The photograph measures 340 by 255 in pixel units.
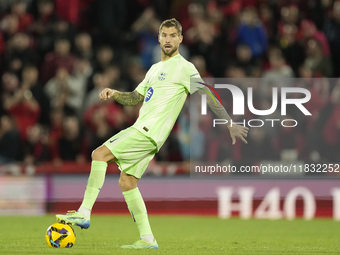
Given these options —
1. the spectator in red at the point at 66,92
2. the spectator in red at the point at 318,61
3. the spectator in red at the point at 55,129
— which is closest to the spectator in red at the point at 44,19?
the spectator in red at the point at 66,92

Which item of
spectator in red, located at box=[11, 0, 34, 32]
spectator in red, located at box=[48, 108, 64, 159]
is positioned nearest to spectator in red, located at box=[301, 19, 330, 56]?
spectator in red, located at box=[48, 108, 64, 159]

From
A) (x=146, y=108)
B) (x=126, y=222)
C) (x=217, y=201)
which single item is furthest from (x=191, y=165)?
(x=146, y=108)

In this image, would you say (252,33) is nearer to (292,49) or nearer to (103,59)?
(292,49)

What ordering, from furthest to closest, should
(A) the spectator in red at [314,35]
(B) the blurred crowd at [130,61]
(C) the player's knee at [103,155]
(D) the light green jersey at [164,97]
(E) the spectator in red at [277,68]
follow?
1. (A) the spectator in red at [314,35]
2. (E) the spectator in red at [277,68]
3. (B) the blurred crowd at [130,61]
4. (D) the light green jersey at [164,97]
5. (C) the player's knee at [103,155]

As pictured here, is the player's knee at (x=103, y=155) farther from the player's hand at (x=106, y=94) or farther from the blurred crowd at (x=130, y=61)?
the blurred crowd at (x=130, y=61)

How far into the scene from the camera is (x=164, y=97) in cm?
702

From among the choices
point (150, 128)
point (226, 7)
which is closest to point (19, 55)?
point (226, 7)

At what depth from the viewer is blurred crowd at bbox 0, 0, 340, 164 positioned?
12648mm

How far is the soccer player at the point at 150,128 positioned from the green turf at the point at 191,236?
2.01 feet

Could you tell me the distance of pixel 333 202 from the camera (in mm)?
12266

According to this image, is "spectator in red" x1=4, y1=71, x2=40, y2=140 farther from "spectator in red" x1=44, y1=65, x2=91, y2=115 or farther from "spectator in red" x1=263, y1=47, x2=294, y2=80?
"spectator in red" x1=263, y1=47, x2=294, y2=80

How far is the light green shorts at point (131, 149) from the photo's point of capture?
6859mm

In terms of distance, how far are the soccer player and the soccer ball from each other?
408 millimetres

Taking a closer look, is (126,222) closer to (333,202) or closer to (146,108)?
(333,202)
